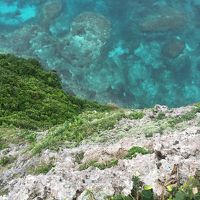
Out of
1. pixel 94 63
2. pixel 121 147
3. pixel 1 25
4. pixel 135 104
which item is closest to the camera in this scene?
pixel 121 147

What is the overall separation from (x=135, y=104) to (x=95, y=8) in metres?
12.6

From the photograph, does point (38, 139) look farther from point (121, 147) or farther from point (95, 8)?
point (95, 8)

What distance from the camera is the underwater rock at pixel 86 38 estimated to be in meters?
47.3

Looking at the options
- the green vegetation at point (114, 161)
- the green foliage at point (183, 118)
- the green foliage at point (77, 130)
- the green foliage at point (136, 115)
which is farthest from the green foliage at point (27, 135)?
the green vegetation at point (114, 161)

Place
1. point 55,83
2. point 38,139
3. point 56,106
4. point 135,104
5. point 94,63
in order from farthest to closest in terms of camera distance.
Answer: point 94,63 < point 135,104 < point 55,83 < point 56,106 < point 38,139

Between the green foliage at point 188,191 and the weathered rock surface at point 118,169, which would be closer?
the green foliage at point 188,191

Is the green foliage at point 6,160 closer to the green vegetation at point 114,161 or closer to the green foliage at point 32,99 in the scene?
the green foliage at point 32,99

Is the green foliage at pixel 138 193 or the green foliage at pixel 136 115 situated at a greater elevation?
the green foliage at pixel 136 115

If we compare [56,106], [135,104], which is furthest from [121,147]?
[135,104]

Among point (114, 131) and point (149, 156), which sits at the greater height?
point (114, 131)

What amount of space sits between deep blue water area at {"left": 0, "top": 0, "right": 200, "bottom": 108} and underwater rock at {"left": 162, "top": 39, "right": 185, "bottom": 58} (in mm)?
45

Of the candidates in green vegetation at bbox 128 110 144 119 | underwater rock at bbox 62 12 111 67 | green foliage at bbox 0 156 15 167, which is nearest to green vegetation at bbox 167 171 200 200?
green vegetation at bbox 128 110 144 119

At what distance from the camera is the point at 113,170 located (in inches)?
498

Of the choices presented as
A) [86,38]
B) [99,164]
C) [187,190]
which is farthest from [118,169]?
[86,38]
